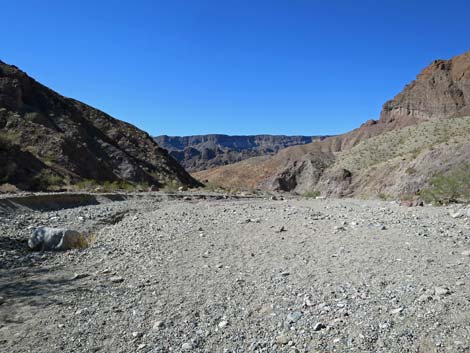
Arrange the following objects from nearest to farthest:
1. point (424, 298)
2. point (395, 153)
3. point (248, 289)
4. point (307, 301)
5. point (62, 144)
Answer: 1. point (424, 298)
2. point (307, 301)
3. point (248, 289)
4. point (62, 144)
5. point (395, 153)

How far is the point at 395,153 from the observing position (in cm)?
5194

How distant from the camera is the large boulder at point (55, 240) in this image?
8.02 m

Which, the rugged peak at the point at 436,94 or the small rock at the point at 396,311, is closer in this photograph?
the small rock at the point at 396,311

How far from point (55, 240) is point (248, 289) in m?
4.62

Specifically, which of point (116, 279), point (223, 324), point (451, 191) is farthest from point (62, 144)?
point (223, 324)

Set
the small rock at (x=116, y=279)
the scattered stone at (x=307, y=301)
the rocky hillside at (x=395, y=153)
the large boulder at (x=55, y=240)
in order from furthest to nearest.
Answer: the rocky hillside at (x=395, y=153) → the large boulder at (x=55, y=240) → the small rock at (x=116, y=279) → the scattered stone at (x=307, y=301)

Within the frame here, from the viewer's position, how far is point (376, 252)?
6.50 meters

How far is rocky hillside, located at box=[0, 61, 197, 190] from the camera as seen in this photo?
20.4 metres

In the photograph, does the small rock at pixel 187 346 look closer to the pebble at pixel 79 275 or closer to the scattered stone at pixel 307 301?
the scattered stone at pixel 307 301

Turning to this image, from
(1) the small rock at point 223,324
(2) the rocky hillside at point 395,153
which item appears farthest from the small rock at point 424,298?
(2) the rocky hillside at point 395,153

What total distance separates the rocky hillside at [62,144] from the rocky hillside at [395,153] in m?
9.49

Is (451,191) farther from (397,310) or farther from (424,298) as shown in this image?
(397,310)

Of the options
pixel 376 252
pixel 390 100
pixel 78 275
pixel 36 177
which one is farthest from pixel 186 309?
pixel 390 100

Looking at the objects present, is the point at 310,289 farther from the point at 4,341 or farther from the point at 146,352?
the point at 4,341
